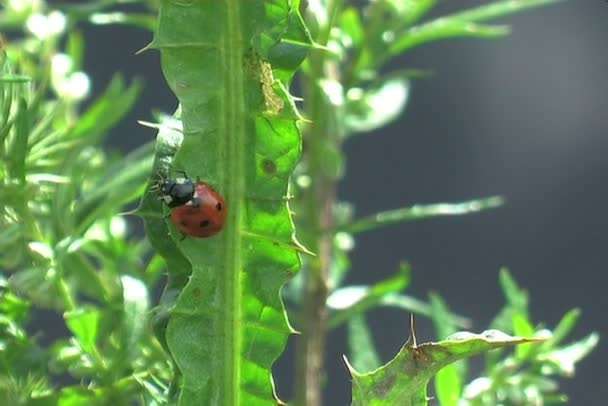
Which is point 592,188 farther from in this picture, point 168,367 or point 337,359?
point 168,367

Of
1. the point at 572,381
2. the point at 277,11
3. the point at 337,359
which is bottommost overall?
the point at 572,381

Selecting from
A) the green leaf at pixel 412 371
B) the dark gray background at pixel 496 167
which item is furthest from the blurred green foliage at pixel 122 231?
the dark gray background at pixel 496 167

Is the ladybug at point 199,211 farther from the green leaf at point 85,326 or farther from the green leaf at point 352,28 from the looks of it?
the green leaf at point 352,28

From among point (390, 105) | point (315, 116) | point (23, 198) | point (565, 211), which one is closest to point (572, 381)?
point (565, 211)

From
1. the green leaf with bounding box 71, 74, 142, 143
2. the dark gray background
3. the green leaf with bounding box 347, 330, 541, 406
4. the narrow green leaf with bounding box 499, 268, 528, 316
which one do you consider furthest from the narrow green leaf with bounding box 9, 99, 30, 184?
the dark gray background

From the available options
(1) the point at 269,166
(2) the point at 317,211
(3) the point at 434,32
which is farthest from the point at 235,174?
(3) the point at 434,32

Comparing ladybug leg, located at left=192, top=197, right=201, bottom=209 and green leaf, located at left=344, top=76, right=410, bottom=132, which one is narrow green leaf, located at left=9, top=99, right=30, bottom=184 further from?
green leaf, located at left=344, top=76, right=410, bottom=132

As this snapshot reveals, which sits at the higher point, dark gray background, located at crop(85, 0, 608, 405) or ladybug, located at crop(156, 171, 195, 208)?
ladybug, located at crop(156, 171, 195, 208)
